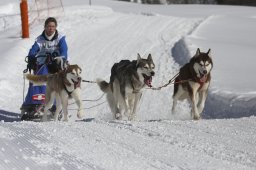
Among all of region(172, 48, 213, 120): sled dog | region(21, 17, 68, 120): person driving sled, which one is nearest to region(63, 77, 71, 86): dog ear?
region(21, 17, 68, 120): person driving sled

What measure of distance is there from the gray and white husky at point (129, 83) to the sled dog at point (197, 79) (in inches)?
20.1

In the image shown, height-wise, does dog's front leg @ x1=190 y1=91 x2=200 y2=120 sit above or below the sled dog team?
below

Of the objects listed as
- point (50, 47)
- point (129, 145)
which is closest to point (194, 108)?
point (50, 47)

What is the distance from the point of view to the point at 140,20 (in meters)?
17.8

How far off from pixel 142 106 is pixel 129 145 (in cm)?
A: 416

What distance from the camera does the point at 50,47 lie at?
8.16 meters

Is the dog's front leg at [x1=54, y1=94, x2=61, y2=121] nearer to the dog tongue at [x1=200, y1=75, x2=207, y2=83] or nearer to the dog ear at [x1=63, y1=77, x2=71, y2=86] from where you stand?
the dog ear at [x1=63, y1=77, x2=71, y2=86]

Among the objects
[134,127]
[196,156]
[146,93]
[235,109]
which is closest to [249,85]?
[235,109]

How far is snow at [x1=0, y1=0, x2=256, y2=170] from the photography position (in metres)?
4.66

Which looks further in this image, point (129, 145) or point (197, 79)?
point (197, 79)

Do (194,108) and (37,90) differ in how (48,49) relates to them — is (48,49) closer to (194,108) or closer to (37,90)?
(37,90)

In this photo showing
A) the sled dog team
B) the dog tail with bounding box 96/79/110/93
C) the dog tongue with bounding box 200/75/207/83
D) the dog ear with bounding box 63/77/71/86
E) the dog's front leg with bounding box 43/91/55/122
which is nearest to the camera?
the dog ear with bounding box 63/77/71/86

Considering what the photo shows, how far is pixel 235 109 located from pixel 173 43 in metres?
6.18

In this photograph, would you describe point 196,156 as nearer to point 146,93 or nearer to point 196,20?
point 146,93
